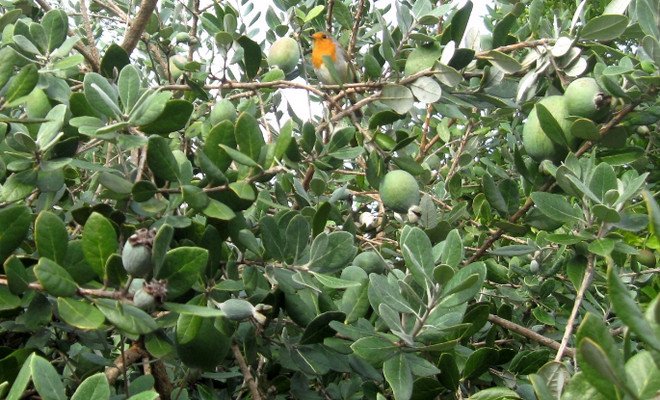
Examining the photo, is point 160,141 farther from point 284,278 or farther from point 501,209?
point 501,209

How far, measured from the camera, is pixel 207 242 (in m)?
1.13

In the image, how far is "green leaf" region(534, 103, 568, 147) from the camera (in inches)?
48.2

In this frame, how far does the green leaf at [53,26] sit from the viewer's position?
4.41 ft

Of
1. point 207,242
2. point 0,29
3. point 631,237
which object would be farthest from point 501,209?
point 631,237

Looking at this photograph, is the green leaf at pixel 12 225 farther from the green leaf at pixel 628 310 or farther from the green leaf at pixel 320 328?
the green leaf at pixel 628 310

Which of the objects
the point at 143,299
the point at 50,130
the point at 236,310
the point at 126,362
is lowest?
the point at 126,362

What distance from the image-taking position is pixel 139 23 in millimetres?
1422

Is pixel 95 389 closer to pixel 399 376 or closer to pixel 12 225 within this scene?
pixel 12 225

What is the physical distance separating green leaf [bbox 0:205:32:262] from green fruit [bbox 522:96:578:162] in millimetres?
952

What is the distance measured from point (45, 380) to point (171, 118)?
0.45 meters

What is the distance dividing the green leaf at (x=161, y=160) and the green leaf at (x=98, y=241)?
19 cm

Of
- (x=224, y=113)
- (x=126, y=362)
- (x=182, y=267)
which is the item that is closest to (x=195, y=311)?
(x=182, y=267)

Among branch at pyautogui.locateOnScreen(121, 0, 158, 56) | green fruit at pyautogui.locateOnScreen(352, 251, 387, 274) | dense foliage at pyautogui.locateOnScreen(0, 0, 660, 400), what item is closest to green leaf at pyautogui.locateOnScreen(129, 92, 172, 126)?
dense foliage at pyautogui.locateOnScreen(0, 0, 660, 400)

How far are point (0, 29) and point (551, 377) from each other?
4.69 ft
